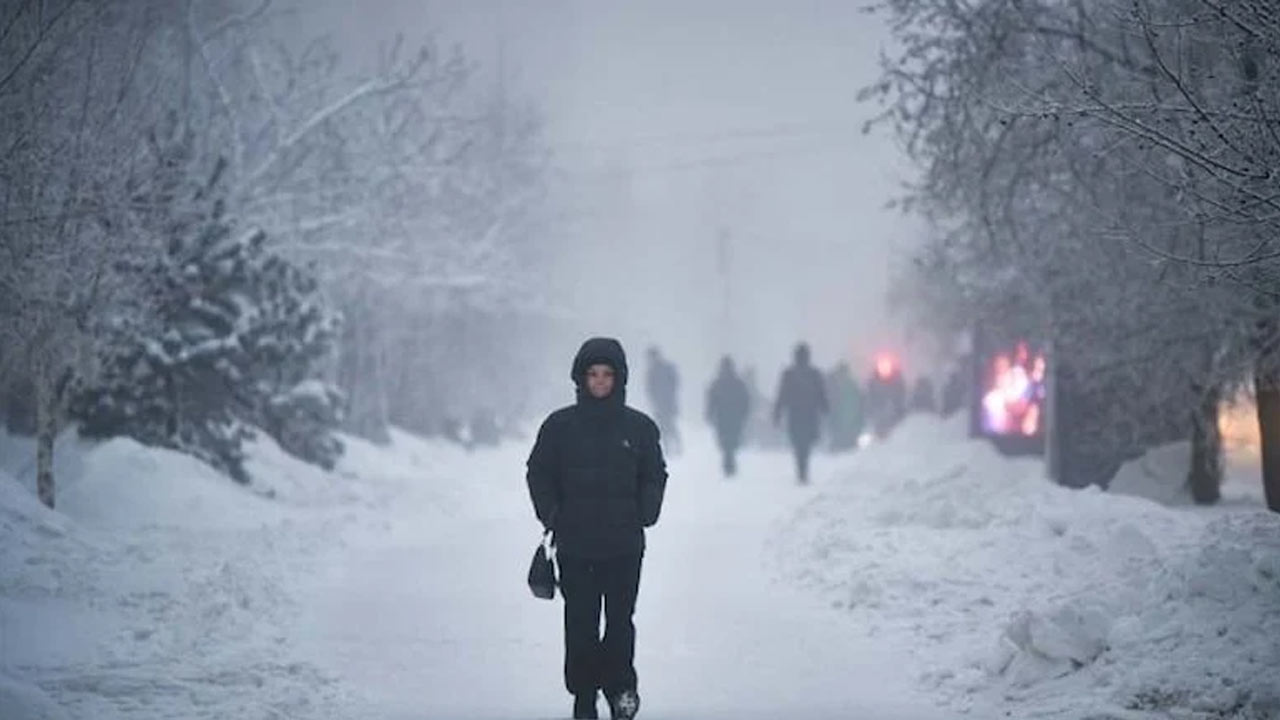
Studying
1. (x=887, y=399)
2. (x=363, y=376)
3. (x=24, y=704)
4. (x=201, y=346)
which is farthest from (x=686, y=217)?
(x=24, y=704)

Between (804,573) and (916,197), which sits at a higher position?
(916,197)

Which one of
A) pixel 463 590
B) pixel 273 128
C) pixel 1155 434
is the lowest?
pixel 463 590

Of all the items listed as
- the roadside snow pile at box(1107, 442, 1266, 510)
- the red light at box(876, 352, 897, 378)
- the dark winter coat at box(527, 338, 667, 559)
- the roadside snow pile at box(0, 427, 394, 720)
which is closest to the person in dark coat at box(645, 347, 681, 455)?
the red light at box(876, 352, 897, 378)

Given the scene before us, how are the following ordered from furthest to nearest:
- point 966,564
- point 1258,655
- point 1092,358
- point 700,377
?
point 700,377 < point 1092,358 < point 966,564 < point 1258,655

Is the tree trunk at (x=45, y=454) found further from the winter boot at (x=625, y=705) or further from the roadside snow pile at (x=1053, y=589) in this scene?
the winter boot at (x=625, y=705)

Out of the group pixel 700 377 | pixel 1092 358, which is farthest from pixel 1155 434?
pixel 700 377

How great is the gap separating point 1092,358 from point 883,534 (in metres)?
3.74

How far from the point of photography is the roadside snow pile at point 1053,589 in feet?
20.5

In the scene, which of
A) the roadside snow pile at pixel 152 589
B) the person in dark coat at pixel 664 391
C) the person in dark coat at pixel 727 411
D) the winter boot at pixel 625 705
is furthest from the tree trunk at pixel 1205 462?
the person in dark coat at pixel 664 391

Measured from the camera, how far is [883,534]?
1229cm

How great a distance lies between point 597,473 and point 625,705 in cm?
116

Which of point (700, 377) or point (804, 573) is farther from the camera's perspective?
point (700, 377)

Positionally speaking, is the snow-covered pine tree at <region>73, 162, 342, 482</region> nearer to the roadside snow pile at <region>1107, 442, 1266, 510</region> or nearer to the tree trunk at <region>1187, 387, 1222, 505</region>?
the roadside snow pile at <region>1107, 442, 1266, 510</region>

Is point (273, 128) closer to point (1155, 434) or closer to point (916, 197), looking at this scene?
point (916, 197)
